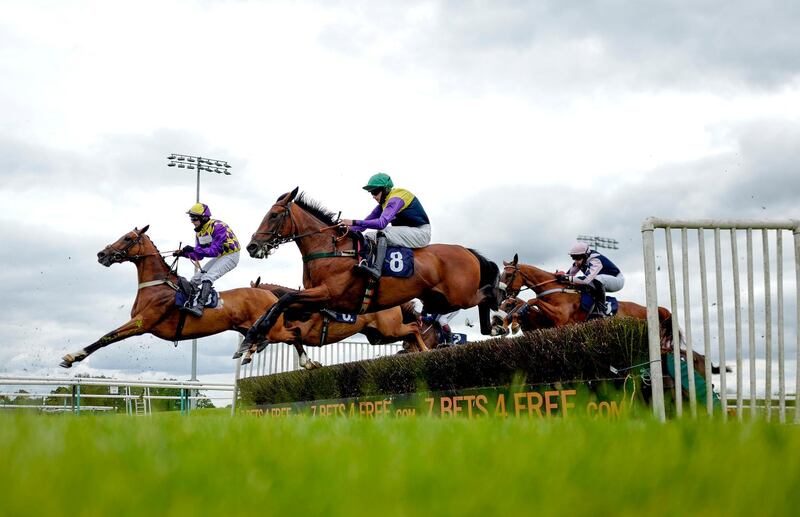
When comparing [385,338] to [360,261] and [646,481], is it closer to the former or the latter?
[360,261]

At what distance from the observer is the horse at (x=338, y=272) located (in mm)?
8773

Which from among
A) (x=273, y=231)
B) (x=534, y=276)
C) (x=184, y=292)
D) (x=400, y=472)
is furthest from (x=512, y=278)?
(x=400, y=472)

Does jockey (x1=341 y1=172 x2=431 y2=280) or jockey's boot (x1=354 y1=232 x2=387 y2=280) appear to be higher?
jockey (x1=341 y1=172 x2=431 y2=280)

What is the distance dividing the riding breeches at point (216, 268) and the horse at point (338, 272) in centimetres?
317

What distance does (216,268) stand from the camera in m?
12.2

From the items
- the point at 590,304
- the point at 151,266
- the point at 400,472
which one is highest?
the point at 151,266

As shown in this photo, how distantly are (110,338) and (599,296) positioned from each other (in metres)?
7.32

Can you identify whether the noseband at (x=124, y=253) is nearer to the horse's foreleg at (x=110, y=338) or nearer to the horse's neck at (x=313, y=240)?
the horse's foreleg at (x=110, y=338)

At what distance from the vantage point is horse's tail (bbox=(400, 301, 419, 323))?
1433 centimetres

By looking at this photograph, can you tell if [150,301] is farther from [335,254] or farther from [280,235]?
[335,254]

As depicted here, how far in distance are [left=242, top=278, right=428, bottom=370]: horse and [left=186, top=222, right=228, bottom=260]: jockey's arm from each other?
1.49 m

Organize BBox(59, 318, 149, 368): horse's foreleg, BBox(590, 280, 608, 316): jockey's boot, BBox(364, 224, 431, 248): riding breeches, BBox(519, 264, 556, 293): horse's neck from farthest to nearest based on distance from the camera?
BBox(519, 264, 556, 293): horse's neck, BBox(590, 280, 608, 316): jockey's boot, BBox(59, 318, 149, 368): horse's foreleg, BBox(364, 224, 431, 248): riding breeches

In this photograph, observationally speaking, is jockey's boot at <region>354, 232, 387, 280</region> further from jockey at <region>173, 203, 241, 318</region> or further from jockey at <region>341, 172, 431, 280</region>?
jockey at <region>173, 203, 241, 318</region>

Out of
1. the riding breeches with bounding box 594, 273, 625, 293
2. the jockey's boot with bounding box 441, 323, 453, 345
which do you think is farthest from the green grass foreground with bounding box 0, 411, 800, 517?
the jockey's boot with bounding box 441, 323, 453, 345
